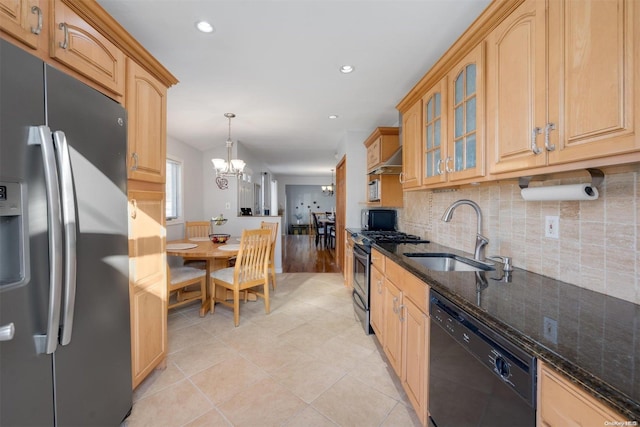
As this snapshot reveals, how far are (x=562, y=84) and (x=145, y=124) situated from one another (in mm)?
2163

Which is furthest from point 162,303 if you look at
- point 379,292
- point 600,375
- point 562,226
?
point 562,226

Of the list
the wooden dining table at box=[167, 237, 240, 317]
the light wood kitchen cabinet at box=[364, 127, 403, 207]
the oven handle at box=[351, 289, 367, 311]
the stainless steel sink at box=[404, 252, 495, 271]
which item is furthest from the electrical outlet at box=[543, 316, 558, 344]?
the wooden dining table at box=[167, 237, 240, 317]

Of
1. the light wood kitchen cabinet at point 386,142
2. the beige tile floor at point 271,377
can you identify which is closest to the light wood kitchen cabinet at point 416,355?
the beige tile floor at point 271,377

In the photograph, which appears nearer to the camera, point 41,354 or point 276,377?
point 41,354

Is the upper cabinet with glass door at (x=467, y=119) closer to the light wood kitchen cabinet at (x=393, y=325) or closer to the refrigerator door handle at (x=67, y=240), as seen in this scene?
the light wood kitchen cabinet at (x=393, y=325)

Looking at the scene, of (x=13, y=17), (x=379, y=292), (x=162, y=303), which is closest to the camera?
(x=13, y=17)

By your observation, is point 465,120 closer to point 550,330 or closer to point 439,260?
point 439,260

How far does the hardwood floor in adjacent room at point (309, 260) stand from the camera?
5.11 m

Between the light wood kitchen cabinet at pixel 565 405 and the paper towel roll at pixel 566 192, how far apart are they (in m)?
0.73

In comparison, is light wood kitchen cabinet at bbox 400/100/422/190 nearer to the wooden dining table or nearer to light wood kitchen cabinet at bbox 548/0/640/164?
light wood kitchen cabinet at bbox 548/0/640/164

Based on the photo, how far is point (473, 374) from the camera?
3.20 feet

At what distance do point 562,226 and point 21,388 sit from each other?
219 cm

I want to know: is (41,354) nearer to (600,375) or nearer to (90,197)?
(90,197)

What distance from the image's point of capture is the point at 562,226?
122 cm
